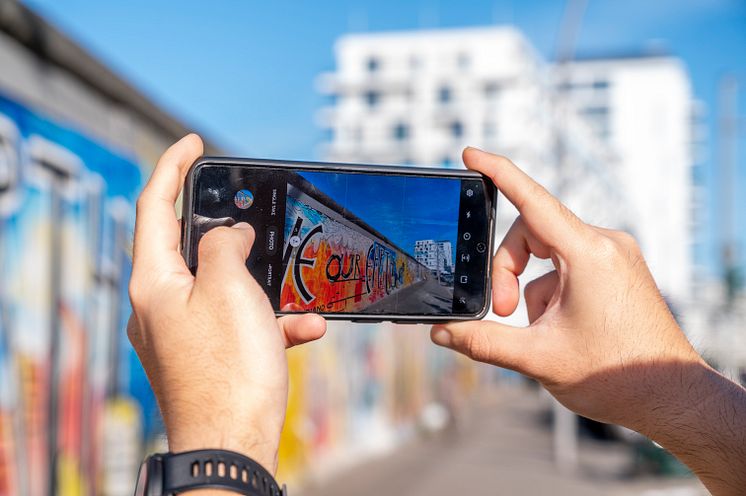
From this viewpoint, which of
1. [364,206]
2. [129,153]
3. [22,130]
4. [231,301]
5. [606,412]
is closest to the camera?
[231,301]

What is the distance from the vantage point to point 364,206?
7.06 ft

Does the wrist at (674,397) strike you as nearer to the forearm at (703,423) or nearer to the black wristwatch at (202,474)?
the forearm at (703,423)

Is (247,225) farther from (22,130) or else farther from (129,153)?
(129,153)

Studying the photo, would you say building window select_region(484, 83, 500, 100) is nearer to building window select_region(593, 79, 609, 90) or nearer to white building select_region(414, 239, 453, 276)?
building window select_region(593, 79, 609, 90)

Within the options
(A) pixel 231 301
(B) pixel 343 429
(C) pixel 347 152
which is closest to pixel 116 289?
(A) pixel 231 301

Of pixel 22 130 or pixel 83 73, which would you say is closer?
pixel 22 130

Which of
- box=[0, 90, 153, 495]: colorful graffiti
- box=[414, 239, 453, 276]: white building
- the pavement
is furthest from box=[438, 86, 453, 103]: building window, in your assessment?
box=[414, 239, 453, 276]: white building

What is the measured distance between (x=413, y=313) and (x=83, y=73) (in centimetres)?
534

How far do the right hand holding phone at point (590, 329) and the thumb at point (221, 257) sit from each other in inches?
24.7

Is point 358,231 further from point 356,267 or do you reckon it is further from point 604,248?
point 604,248

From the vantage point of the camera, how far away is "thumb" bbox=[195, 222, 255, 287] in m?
1.51

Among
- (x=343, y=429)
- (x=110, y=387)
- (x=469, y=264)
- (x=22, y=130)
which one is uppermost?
(x=22, y=130)

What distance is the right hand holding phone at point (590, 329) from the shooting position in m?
1.92

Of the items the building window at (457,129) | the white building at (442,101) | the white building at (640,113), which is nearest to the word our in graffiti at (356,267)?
the white building at (442,101)
